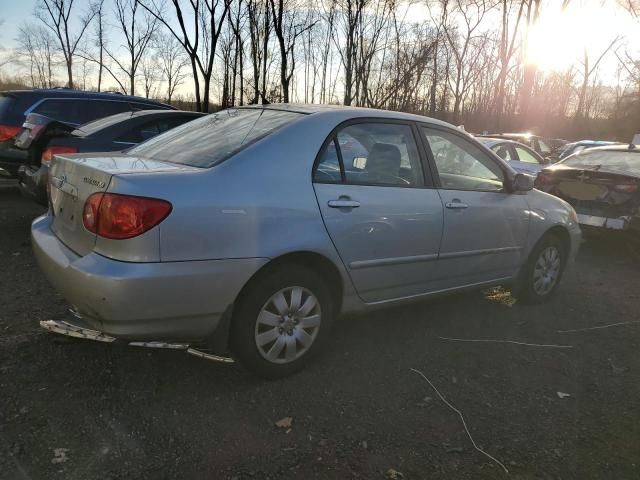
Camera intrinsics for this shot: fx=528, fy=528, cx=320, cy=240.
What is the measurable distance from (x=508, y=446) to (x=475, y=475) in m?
0.33

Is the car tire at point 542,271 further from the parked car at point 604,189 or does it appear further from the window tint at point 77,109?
the window tint at point 77,109

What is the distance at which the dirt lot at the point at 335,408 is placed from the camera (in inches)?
94.5

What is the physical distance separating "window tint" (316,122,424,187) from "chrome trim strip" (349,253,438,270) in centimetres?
49

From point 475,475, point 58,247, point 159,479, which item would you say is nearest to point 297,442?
point 159,479

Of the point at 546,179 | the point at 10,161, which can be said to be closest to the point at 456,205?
the point at 546,179

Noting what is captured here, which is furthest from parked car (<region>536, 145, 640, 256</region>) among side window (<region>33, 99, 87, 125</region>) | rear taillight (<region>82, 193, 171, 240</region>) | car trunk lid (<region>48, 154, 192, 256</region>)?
side window (<region>33, 99, 87, 125</region>)

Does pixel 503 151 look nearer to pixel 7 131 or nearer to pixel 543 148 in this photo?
pixel 543 148

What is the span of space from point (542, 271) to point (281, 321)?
286cm

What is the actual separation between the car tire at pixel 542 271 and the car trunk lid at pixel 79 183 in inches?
126

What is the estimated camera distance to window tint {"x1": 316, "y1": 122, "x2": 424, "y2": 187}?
327 cm

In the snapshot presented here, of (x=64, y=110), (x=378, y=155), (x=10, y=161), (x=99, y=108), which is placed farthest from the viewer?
(x=99, y=108)

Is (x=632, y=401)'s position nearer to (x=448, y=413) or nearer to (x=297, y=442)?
(x=448, y=413)

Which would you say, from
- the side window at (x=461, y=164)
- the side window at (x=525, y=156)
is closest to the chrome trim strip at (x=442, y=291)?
the side window at (x=461, y=164)

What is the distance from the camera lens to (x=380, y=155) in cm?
353
